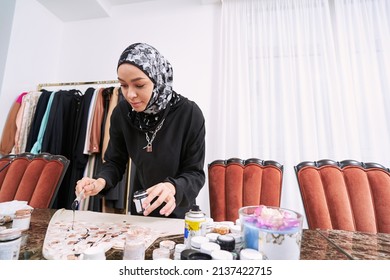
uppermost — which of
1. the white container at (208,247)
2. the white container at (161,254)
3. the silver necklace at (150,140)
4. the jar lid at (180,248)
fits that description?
the silver necklace at (150,140)

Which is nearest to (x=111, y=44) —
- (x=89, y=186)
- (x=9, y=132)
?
(x=9, y=132)

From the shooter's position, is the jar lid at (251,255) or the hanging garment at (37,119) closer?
the jar lid at (251,255)

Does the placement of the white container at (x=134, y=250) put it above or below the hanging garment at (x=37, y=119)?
below

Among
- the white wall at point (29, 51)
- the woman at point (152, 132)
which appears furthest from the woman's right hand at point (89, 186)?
the white wall at point (29, 51)

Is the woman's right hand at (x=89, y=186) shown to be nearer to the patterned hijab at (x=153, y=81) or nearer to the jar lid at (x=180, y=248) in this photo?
the patterned hijab at (x=153, y=81)

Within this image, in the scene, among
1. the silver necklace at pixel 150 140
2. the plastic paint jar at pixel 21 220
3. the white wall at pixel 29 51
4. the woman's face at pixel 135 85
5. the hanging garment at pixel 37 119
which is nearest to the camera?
the plastic paint jar at pixel 21 220

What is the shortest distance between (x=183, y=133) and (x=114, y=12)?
227 centimetres

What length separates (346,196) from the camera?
84cm

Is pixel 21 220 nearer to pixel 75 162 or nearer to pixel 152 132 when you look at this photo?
pixel 152 132

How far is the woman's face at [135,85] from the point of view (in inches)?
Result: 29.0

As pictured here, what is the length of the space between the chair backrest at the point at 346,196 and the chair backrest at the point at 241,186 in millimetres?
122

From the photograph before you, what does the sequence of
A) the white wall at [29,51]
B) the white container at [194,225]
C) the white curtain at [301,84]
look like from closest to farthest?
1. the white container at [194,225]
2. the white curtain at [301,84]
3. the white wall at [29,51]
